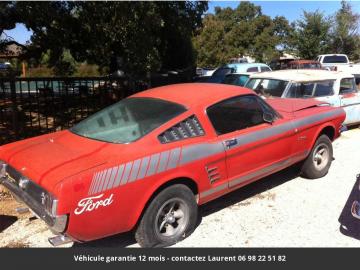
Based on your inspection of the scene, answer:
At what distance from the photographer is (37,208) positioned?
140 inches

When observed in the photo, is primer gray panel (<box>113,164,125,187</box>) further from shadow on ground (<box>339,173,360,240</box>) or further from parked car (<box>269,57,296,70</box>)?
parked car (<box>269,57,296,70</box>)

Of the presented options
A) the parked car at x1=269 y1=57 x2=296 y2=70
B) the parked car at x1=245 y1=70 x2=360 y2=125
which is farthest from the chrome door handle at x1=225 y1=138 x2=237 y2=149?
the parked car at x1=269 y1=57 x2=296 y2=70

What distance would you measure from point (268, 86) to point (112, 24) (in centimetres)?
358

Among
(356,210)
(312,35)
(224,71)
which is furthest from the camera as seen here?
(312,35)

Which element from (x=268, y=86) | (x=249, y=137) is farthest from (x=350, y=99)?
(x=249, y=137)

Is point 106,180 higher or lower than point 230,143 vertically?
lower

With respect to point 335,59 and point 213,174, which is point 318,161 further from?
point 335,59

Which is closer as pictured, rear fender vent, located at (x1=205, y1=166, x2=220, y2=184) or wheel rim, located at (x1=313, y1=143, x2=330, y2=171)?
rear fender vent, located at (x1=205, y1=166, x2=220, y2=184)

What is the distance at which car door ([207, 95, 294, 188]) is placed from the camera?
4551 millimetres

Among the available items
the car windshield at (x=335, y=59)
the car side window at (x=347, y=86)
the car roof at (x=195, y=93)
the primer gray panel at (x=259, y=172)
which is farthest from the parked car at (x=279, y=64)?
the car roof at (x=195, y=93)

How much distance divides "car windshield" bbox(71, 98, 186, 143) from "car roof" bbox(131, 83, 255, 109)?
0.37ft

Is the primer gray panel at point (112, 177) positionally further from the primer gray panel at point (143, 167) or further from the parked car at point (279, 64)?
the parked car at point (279, 64)

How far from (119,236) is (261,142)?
78.8 inches
